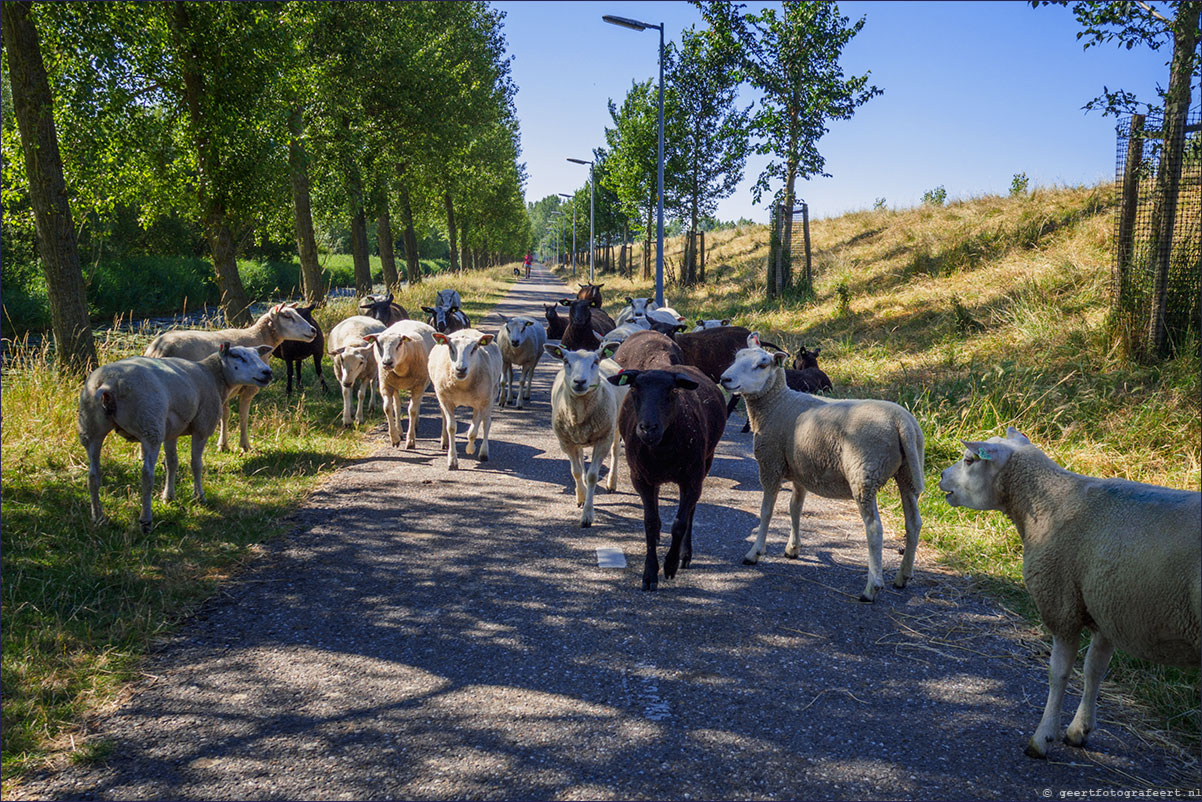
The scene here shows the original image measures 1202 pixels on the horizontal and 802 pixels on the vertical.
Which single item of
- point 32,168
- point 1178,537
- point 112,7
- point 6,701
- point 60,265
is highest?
point 112,7

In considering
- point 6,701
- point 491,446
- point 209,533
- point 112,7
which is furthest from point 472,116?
point 6,701

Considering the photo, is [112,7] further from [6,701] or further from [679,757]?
[679,757]

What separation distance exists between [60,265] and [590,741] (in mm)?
8715

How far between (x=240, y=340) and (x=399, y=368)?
78.4 inches

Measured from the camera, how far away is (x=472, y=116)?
2842 cm

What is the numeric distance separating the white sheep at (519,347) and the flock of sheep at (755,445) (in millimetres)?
64

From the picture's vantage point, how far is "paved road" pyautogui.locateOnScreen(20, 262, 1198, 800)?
3129 mm

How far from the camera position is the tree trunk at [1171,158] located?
8828mm

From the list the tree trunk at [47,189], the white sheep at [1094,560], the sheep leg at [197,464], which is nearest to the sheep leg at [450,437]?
the sheep leg at [197,464]

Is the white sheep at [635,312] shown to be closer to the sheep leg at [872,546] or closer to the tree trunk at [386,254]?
the sheep leg at [872,546]

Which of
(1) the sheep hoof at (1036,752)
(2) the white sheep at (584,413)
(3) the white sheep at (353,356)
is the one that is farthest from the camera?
(3) the white sheep at (353,356)

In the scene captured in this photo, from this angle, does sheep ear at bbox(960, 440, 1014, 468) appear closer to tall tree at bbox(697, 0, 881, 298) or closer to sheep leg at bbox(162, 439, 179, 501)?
sheep leg at bbox(162, 439, 179, 501)

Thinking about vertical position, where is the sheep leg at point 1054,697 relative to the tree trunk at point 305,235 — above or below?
below

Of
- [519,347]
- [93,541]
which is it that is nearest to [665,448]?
[93,541]
